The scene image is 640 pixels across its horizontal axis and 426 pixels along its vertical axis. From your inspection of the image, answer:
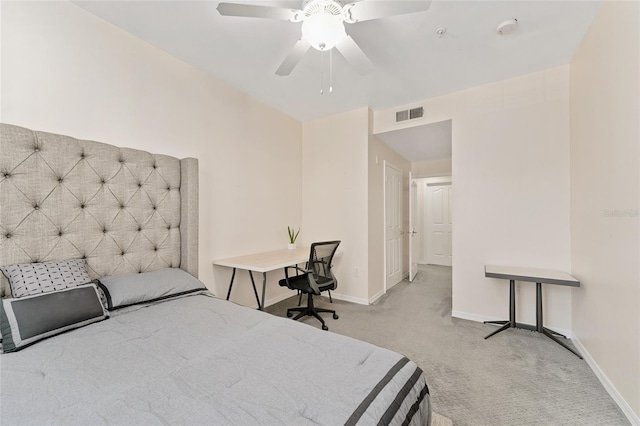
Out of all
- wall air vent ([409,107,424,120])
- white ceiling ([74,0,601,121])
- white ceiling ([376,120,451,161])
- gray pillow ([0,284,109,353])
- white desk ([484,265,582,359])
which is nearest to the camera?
gray pillow ([0,284,109,353])

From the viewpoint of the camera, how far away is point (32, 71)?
5.35ft

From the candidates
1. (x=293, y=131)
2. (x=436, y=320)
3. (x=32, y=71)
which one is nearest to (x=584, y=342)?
(x=436, y=320)

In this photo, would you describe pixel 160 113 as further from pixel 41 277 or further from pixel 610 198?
pixel 610 198

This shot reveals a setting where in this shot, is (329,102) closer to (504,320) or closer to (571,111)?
(571,111)

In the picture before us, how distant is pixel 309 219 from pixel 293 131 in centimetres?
134

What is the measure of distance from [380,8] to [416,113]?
216 cm

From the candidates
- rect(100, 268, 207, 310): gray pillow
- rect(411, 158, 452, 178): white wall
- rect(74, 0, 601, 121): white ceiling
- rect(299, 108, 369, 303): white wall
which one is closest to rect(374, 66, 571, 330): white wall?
rect(74, 0, 601, 121): white ceiling

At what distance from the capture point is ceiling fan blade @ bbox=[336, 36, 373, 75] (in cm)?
170

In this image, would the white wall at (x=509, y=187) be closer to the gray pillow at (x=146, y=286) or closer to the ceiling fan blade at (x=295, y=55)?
the ceiling fan blade at (x=295, y=55)

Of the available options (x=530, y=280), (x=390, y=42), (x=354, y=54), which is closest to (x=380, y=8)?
(x=354, y=54)

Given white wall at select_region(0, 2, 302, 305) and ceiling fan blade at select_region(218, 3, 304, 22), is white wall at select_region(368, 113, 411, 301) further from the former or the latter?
ceiling fan blade at select_region(218, 3, 304, 22)

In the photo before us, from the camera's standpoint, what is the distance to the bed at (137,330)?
0.84 meters

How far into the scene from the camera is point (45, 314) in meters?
1.28

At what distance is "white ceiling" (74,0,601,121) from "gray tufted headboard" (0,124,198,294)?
38.7 inches
